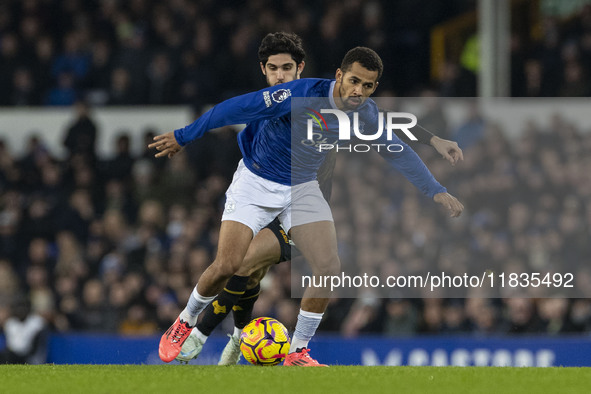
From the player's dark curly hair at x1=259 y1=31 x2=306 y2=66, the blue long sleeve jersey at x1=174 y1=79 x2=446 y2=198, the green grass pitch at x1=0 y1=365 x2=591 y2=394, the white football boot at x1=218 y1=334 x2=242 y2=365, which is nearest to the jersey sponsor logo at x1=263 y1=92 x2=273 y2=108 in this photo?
the blue long sleeve jersey at x1=174 y1=79 x2=446 y2=198

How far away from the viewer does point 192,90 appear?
14.3 metres

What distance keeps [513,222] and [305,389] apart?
443 cm

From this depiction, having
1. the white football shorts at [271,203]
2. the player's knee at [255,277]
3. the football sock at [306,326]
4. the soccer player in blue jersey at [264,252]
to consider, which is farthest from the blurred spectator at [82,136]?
the football sock at [306,326]

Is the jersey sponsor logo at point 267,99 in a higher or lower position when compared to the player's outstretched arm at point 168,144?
higher

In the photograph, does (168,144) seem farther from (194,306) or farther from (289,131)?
(194,306)

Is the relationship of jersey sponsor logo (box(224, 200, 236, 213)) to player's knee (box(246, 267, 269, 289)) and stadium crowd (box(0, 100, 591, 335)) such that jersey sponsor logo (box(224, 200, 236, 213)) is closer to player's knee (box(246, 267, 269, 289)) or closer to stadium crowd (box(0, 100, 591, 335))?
player's knee (box(246, 267, 269, 289))

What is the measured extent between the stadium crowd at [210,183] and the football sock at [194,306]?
4.85 feet

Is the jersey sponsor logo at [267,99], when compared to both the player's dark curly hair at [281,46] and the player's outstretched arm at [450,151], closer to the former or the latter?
the player's dark curly hair at [281,46]

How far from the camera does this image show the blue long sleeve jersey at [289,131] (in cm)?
682

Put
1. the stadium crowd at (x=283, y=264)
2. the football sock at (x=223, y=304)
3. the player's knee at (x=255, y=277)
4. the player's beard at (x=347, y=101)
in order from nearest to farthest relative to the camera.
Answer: the player's beard at (x=347, y=101)
the football sock at (x=223, y=304)
the player's knee at (x=255, y=277)
the stadium crowd at (x=283, y=264)

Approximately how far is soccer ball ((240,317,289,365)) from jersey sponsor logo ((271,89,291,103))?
156 cm

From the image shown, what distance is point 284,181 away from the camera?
23.9ft

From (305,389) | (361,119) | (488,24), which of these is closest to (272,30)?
(488,24)

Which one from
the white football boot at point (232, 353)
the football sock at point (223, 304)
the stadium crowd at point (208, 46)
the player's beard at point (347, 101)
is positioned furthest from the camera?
the stadium crowd at point (208, 46)
